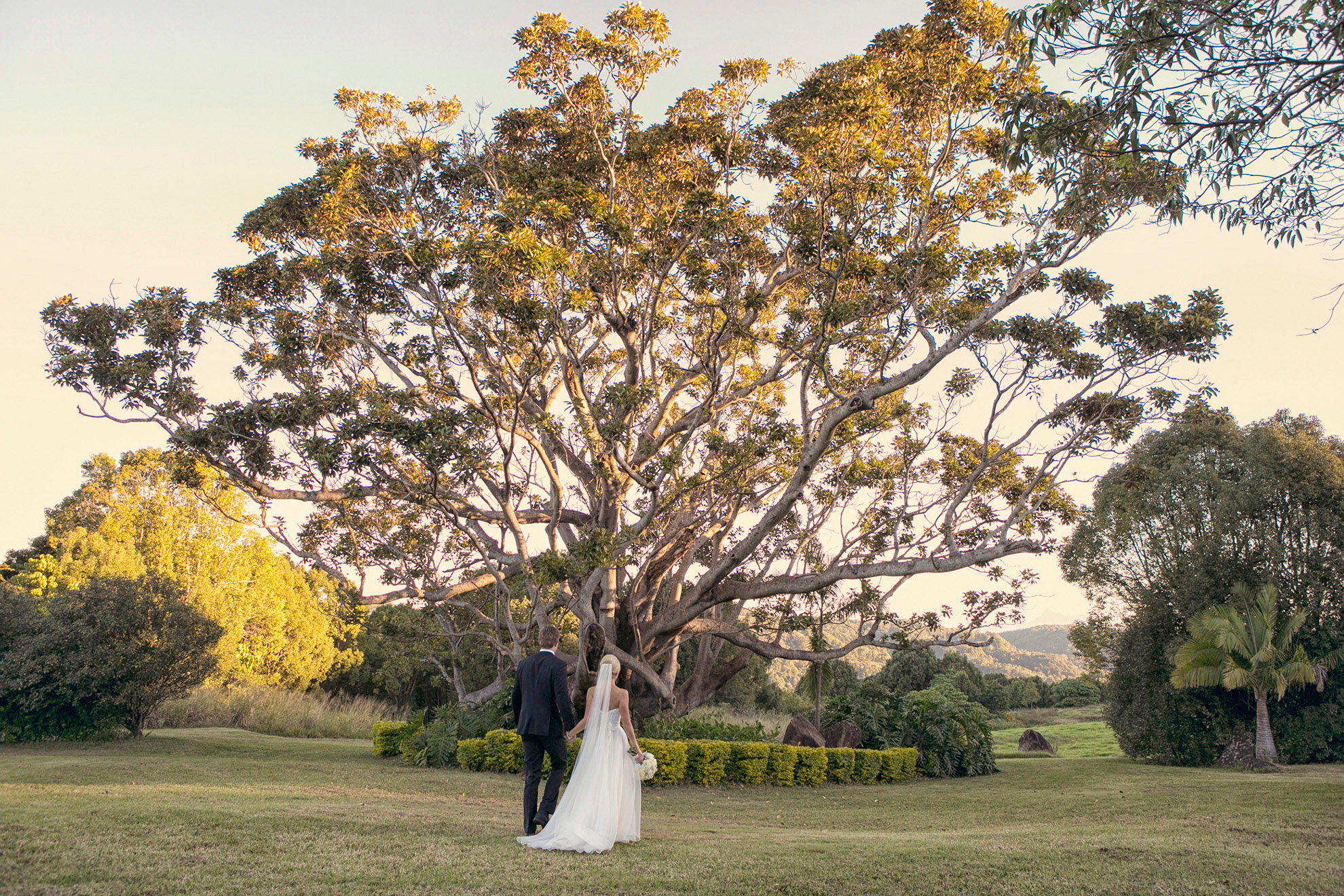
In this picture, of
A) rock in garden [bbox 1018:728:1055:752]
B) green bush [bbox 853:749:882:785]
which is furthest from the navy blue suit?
rock in garden [bbox 1018:728:1055:752]

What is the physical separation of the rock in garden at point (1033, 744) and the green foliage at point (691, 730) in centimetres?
1400

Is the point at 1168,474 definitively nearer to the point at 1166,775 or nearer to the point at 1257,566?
the point at 1257,566

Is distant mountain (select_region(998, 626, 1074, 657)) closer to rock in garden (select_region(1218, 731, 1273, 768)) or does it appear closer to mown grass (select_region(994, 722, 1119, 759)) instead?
mown grass (select_region(994, 722, 1119, 759))

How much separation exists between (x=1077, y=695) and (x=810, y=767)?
4061 cm

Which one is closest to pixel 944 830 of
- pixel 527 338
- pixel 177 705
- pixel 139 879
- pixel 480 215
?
pixel 139 879

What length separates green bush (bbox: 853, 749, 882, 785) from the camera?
1575 centimetres

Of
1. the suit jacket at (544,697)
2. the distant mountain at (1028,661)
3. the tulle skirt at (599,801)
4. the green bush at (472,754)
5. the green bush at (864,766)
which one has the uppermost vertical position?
the suit jacket at (544,697)

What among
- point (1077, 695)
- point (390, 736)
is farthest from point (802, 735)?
point (1077, 695)

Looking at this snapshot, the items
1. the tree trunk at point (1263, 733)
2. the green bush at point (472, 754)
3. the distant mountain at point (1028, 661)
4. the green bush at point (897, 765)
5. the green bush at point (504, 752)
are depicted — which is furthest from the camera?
the distant mountain at point (1028, 661)

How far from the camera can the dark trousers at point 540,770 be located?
6.90 m

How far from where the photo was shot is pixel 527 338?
13703mm

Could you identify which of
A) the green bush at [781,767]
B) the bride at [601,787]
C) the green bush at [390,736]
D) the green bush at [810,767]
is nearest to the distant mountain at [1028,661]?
the green bush at [810,767]

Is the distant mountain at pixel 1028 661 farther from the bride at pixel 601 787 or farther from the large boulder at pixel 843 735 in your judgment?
the bride at pixel 601 787

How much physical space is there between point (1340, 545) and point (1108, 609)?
613cm
